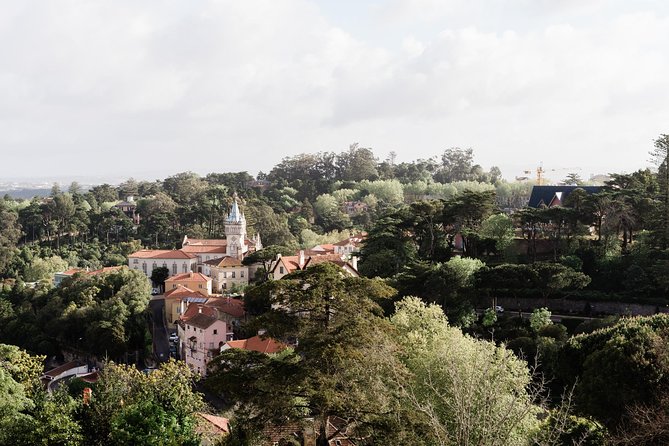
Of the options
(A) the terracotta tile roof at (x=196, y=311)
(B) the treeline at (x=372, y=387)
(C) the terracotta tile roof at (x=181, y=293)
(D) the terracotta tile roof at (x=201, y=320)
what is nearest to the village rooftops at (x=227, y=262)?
(C) the terracotta tile roof at (x=181, y=293)

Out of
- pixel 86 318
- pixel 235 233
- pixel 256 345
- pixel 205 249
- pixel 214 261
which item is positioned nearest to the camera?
pixel 256 345

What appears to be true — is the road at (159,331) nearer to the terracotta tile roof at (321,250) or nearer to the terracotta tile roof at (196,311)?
the terracotta tile roof at (196,311)

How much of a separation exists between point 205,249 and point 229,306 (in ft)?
52.0

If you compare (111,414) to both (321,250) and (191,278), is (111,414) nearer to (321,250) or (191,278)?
(191,278)

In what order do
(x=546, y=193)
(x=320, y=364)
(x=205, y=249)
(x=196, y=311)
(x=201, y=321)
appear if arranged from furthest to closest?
(x=205, y=249) → (x=546, y=193) → (x=196, y=311) → (x=201, y=321) → (x=320, y=364)

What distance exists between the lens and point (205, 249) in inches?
2154

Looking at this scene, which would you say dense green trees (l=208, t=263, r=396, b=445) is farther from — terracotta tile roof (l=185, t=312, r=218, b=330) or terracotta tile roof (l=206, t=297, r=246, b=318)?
terracotta tile roof (l=206, t=297, r=246, b=318)

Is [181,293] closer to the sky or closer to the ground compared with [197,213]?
closer to the ground

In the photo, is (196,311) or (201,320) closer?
(201,320)

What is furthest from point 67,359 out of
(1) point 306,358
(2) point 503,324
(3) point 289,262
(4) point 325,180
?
(4) point 325,180

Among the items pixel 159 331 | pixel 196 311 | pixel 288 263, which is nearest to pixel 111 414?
pixel 196 311

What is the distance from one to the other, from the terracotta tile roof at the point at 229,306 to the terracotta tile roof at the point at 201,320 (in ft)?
6.99

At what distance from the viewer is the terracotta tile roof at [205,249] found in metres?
54.4

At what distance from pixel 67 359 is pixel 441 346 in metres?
29.3
